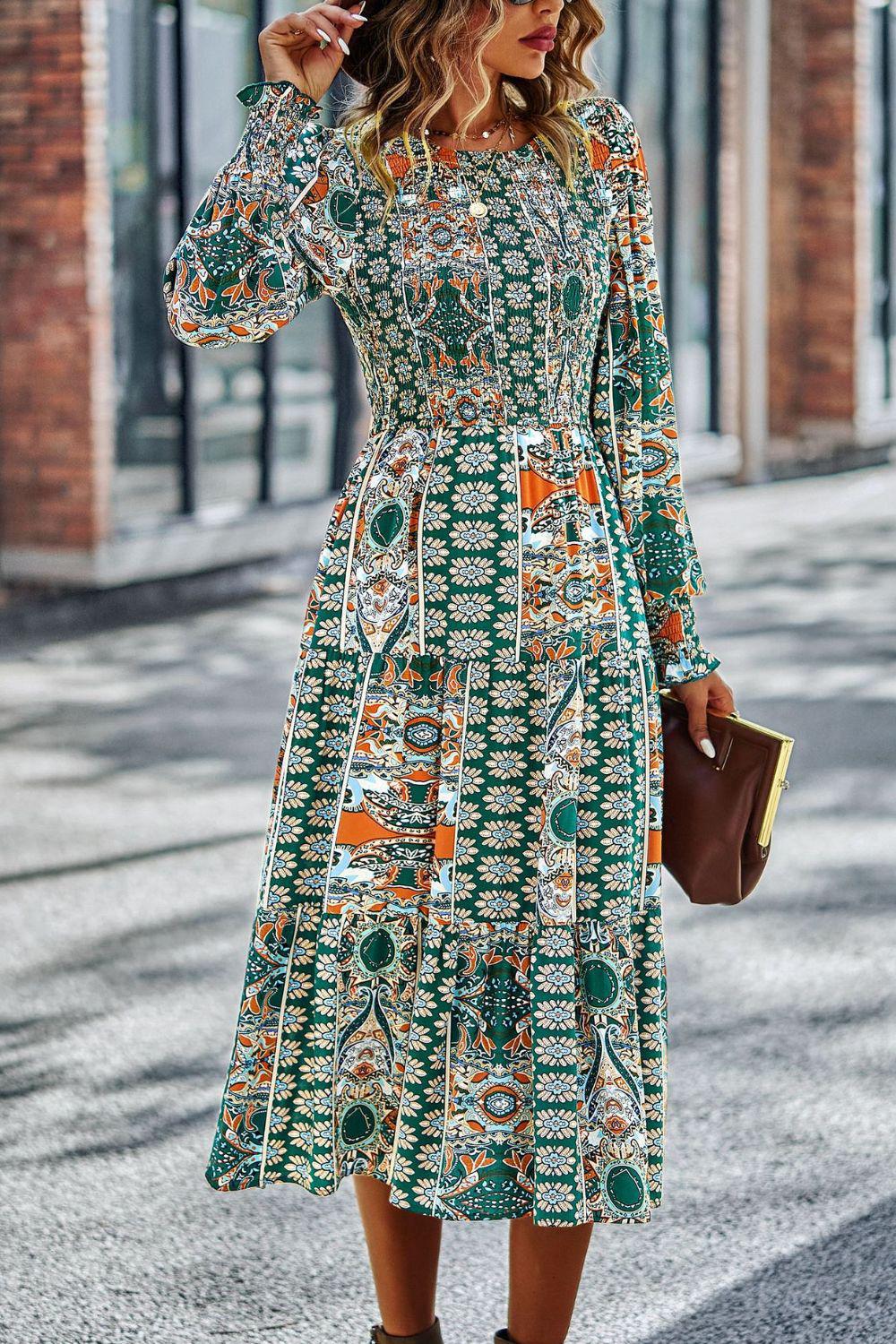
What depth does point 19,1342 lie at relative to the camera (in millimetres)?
2963

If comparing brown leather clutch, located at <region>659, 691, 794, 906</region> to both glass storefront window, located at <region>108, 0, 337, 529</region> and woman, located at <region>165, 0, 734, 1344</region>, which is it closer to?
woman, located at <region>165, 0, 734, 1344</region>

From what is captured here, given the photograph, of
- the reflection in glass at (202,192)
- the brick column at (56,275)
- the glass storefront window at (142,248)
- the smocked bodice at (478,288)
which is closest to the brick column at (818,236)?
the reflection in glass at (202,192)

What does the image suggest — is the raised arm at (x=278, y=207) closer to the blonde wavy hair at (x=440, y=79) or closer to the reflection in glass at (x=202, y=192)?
the blonde wavy hair at (x=440, y=79)

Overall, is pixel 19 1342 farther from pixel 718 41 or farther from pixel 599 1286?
pixel 718 41

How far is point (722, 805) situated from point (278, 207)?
3.32ft

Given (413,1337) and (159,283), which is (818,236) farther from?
(413,1337)

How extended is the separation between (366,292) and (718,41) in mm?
14943

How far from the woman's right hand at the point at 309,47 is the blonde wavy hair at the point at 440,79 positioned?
0.06m

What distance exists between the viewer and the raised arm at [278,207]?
98.3 inches

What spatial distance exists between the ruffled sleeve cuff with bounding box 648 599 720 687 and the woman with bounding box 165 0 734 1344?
0.07 metres

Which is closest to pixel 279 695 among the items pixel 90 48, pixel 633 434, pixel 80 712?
pixel 80 712

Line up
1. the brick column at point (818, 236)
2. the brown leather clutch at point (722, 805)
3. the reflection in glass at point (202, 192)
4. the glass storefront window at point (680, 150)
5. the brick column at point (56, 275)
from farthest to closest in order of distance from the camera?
the brick column at point (818, 236), the glass storefront window at point (680, 150), the reflection in glass at point (202, 192), the brick column at point (56, 275), the brown leather clutch at point (722, 805)

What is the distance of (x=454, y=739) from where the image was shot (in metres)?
2.46

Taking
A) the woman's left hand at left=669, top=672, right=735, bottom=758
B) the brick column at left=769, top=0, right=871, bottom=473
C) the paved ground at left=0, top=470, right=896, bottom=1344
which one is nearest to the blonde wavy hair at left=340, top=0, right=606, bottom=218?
the woman's left hand at left=669, top=672, right=735, bottom=758
